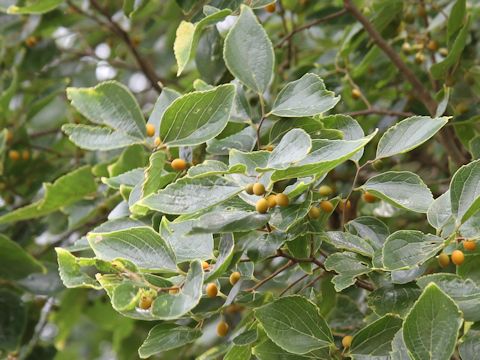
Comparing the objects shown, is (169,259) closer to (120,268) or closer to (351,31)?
(120,268)

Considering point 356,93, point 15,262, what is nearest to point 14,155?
point 15,262

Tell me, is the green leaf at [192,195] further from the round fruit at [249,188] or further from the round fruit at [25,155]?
the round fruit at [25,155]

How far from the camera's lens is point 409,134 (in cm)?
101

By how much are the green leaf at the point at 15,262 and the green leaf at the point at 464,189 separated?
3.22 ft

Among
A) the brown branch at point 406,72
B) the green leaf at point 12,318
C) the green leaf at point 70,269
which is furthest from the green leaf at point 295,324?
the green leaf at point 12,318

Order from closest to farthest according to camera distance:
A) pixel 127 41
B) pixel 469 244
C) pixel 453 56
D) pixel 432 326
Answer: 1. pixel 432 326
2. pixel 469 244
3. pixel 453 56
4. pixel 127 41

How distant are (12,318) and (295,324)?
922 millimetres

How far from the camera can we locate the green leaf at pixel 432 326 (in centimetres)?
85

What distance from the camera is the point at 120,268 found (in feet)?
3.04

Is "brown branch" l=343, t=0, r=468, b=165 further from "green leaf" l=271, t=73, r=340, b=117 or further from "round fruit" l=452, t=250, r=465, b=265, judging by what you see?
"round fruit" l=452, t=250, r=465, b=265

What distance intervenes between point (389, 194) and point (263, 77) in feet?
0.78

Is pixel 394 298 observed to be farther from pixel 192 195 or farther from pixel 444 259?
pixel 192 195

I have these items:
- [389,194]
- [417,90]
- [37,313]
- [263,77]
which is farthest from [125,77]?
[389,194]

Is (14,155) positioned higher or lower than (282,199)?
lower
